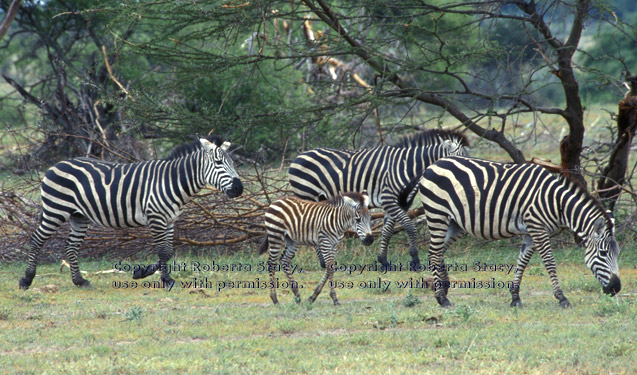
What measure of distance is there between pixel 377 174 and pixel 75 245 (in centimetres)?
441

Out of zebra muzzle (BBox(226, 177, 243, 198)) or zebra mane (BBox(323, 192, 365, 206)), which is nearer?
zebra mane (BBox(323, 192, 365, 206))

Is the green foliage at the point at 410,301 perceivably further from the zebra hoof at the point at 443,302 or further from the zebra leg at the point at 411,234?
the zebra leg at the point at 411,234

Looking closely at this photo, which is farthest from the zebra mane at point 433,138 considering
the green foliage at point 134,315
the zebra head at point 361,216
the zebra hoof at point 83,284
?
the green foliage at point 134,315

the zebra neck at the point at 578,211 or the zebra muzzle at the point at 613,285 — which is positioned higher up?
the zebra neck at the point at 578,211

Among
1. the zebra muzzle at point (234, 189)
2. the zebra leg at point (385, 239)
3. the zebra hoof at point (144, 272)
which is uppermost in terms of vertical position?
the zebra muzzle at point (234, 189)

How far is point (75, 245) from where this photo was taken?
9633mm

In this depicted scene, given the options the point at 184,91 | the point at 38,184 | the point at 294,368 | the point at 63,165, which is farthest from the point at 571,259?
the point at 184,91

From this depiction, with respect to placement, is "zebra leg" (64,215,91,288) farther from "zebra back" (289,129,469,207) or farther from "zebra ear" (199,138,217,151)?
"zebra back" (289,129,469,207)

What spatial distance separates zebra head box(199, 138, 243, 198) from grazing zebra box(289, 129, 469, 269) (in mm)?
1625

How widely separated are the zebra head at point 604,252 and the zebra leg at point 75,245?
6262mm

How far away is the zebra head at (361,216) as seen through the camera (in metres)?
7.88

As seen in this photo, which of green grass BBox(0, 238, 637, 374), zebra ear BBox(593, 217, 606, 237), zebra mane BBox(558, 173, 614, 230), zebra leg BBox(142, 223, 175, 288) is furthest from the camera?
zebra leg BBox(142, 223, 175, 288)

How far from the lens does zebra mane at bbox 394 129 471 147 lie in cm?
1112

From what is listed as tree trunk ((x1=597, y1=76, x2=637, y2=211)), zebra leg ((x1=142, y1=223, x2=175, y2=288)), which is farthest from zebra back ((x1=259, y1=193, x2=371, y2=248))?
tree trunk ((x1=597, y1=76, x2=637, y2=211))
